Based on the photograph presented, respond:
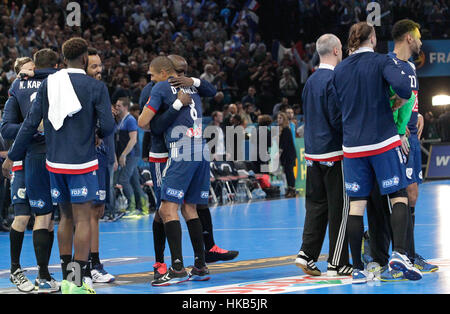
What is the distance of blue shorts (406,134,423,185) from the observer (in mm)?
6758

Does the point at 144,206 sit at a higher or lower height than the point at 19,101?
lower

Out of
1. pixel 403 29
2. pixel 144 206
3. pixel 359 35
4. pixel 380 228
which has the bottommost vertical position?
pixel 144 206

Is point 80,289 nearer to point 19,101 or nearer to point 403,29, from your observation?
point 19,101

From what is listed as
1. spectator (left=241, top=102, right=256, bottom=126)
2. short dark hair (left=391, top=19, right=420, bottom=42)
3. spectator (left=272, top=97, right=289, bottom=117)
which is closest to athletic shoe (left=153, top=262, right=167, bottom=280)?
short dark hair (left=391, top=19, right=420, bottom=42)

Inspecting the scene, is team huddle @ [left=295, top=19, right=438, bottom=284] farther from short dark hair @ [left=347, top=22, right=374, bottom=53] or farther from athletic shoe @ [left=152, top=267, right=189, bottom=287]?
athletic shoe @ [left=152, top=267, right=189, bottom=287]

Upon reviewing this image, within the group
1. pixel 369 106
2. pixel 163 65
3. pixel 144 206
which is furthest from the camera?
pixel 144 206

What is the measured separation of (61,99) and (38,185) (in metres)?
1.00

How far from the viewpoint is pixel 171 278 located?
6.97 meters

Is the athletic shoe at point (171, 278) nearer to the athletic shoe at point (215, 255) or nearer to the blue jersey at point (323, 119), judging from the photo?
the athletic shoe at point (215, 255)

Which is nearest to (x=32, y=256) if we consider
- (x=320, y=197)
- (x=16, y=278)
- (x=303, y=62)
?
(x=16, y=278)

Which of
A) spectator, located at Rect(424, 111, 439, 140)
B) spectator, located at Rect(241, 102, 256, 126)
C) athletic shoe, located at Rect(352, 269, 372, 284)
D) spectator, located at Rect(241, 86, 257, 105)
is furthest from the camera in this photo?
spectator, located at Rect(424, 111, 439, 140)

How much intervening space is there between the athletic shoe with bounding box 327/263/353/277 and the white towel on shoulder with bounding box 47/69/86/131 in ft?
9.21

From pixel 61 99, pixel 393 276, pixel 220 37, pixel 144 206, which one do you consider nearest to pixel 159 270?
pixel 61 99
